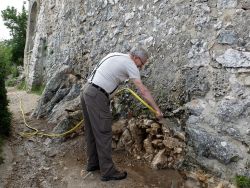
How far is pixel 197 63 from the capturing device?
16.2 feet

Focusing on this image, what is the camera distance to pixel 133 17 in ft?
20.3

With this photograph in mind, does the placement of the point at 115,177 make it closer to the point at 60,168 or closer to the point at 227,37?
the point at 60,168

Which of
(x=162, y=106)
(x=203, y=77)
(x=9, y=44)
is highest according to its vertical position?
(x=203, y=77)

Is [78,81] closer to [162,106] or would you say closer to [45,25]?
[162,106]

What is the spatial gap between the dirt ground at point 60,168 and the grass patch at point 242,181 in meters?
0.70

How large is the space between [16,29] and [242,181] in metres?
24.1

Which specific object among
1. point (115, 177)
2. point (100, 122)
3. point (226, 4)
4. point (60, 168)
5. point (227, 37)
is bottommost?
point (60, 168)

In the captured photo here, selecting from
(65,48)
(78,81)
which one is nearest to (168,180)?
(78,81)

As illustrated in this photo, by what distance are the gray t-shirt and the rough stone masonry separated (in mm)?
909

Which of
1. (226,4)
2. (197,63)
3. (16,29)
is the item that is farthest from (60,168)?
(16,29)

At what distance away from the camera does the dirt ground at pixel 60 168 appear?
4773 millimetres

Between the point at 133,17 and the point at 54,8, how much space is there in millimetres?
4874

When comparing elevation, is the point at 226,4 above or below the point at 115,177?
above

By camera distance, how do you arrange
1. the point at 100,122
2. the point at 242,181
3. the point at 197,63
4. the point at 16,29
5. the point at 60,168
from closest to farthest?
1. the point at 242,181
2. the point at 100,122
3. the point at 197,63
4. the point at 60,168
5. the point at 16,29
